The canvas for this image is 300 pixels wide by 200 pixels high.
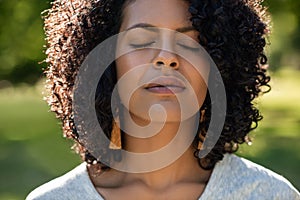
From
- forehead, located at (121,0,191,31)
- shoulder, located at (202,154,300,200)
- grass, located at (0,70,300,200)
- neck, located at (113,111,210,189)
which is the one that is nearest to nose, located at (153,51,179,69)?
forehead, located at (121,0,191,31)

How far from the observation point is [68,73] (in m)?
3.16

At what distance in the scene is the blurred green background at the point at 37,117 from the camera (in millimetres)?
8720

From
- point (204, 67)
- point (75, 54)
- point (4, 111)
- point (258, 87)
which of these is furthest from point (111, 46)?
point (4, 111)

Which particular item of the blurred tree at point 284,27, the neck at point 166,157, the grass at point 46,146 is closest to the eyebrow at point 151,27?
the neck at point 166,157

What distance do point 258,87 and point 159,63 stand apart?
0.47 metres

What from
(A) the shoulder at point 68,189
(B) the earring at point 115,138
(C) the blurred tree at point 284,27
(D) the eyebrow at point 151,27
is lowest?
(C) the blurred tree at point 284,27

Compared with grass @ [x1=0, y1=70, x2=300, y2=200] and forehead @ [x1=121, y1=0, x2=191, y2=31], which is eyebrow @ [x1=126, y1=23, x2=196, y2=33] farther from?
grass @ [x1=0, y1=70, x2=300, y2=200]

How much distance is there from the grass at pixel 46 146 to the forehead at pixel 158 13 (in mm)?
765

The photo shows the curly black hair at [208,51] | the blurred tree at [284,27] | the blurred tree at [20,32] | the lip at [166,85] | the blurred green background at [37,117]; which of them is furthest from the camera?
the blurred tree at [20,32]

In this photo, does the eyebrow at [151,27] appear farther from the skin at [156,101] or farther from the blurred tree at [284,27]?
the blurred tree at [284,27]

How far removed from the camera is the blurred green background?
28.6ft

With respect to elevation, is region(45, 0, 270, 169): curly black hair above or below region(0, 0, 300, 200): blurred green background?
above

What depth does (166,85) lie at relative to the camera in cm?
290

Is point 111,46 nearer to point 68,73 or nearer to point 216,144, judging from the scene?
point 68,73
